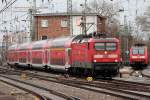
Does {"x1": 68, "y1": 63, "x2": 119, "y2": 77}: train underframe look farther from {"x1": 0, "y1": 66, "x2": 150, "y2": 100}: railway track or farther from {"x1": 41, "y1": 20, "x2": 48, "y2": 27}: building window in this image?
{"x1": 41, "y1": 20, "x2": 48, "y2": 27}: building window

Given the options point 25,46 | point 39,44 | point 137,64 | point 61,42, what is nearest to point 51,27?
point 25,46

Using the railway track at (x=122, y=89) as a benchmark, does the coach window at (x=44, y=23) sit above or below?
above

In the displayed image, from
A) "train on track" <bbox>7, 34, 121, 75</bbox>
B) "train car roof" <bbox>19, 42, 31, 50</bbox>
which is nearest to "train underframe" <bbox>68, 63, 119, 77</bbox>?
"train on track" <bbox>7, 34, 121, 75</bbox>

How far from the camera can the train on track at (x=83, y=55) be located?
3170cm

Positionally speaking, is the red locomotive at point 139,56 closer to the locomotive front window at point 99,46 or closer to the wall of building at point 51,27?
the locomotive front window at point 99,46

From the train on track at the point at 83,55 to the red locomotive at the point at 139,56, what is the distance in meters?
14.9

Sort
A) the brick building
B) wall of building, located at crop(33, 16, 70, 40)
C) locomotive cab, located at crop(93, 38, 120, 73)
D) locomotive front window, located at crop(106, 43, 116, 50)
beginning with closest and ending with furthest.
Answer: locomotive cab, located at crop(93, 38, 120, 73)
locomotive front window, located at crop(106, 43, 116, 50)
wall of building, located at crop(33, 16, 70, 40)
the brick building

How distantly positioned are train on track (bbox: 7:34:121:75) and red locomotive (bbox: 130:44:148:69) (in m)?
14.9

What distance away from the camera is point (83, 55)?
33031 millimetres

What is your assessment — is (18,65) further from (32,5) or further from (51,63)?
(51,63)

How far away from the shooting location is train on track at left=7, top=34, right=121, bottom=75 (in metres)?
31.7

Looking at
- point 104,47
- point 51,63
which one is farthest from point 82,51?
point 51,63

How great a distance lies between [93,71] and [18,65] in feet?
96.6

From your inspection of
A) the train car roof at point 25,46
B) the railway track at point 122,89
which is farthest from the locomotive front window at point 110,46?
the train car roof at point 25,46
